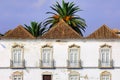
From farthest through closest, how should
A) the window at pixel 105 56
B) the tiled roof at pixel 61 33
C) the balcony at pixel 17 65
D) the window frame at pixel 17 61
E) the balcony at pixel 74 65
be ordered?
the tiled roof at pixel 61 33
the window at pixel 105 56
the window frame at pixel 17 61
the balcony at pixel 17 65
the balcony at pixel 74 65

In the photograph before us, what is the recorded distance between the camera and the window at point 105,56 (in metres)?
73.1

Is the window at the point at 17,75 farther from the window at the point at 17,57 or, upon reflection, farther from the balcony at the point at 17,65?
the window at the point at 17,57

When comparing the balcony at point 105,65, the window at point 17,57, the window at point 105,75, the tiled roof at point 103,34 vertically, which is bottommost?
the window at point 105,75

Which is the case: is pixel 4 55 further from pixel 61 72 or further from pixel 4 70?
pixel 61 72

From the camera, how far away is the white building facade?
7288cm

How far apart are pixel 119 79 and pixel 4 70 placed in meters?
14.1

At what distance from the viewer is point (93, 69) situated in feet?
240

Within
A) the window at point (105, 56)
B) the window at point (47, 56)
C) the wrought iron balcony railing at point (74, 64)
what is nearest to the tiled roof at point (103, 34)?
the window at point (105, 56)

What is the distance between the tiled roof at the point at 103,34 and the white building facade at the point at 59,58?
0.30 meters

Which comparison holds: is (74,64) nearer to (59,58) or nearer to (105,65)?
(59,58)

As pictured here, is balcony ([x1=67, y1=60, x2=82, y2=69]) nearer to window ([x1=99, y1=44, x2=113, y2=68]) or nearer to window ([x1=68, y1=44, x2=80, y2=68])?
window ([x1=68, y1=44, x2=80, y2=68])

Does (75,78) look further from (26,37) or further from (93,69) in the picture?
(26,37)

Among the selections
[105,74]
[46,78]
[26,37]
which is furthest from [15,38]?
[105,74]

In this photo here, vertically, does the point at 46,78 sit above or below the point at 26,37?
below
